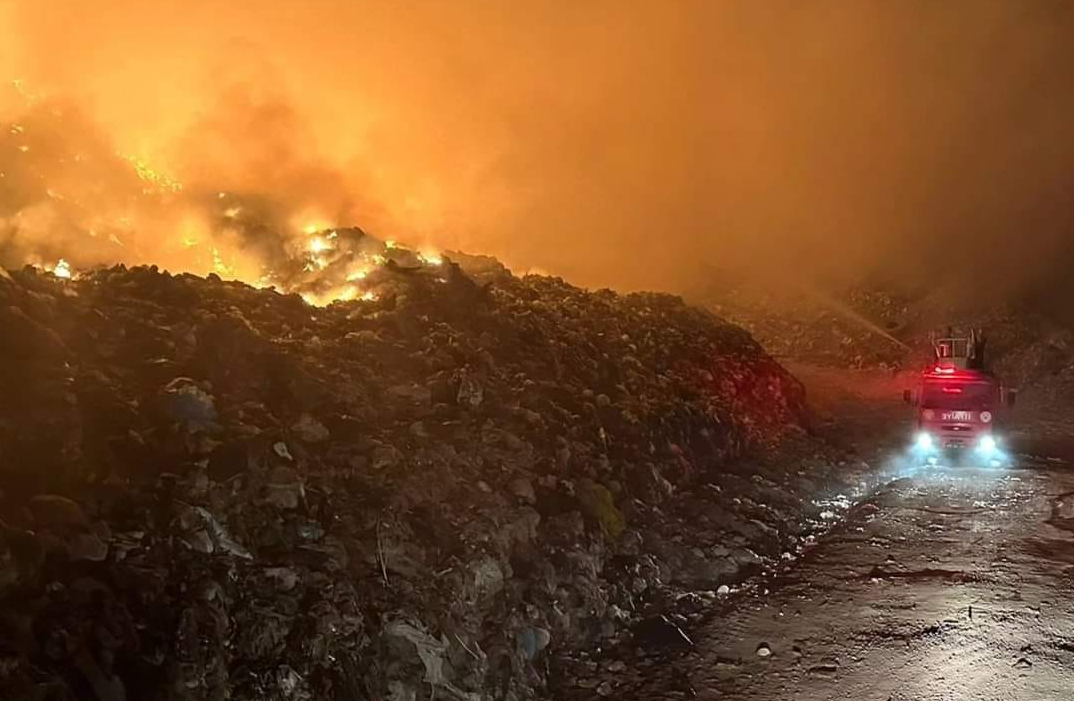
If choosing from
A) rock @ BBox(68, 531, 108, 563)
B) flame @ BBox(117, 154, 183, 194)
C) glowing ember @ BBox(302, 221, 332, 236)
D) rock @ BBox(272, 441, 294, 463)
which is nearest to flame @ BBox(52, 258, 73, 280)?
Answer: flame @ BBox(117, 154, 183, 194)

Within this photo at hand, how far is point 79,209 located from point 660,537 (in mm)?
11173

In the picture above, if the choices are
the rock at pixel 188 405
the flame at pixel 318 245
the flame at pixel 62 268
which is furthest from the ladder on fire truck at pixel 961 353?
the flame at pixel 62 268

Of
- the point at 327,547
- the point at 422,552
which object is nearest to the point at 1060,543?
the point at 422,552

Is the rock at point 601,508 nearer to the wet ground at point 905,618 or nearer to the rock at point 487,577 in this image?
the wet ground at point 905,618

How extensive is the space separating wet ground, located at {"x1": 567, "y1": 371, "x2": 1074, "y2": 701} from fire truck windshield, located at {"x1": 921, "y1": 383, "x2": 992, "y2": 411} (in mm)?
2839

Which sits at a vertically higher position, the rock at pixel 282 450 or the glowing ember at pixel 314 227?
the glowing ember at pixel 314 227

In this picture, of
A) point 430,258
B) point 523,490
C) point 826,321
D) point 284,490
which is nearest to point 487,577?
point 523,490

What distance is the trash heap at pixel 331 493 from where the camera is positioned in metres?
5.57

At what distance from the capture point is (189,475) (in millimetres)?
6941

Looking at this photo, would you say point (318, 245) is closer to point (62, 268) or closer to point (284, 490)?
point (62, 268)

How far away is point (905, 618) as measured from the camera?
28.2 feet

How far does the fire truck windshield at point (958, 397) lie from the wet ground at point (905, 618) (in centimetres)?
284

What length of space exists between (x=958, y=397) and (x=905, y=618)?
895cm

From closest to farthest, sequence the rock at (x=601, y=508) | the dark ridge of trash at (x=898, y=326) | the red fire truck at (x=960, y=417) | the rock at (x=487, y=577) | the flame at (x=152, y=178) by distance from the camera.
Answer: the rock at (x=487, y=577), the rock at (x=601, y=508), the flame at (x=152, y=178), the red fire truck at (x=960, y=417), the dark ridge of trash at (x=898, y=326)
